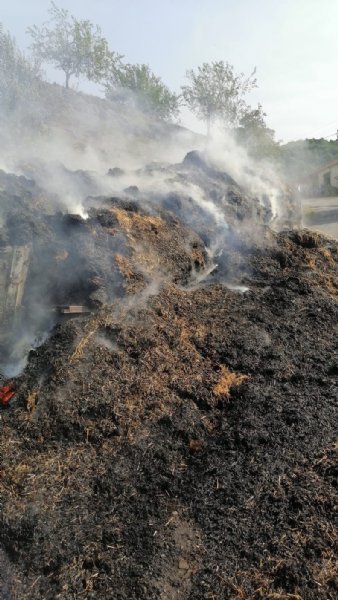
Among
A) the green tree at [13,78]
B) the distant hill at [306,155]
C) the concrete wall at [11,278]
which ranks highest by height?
the green tree at [13,78]

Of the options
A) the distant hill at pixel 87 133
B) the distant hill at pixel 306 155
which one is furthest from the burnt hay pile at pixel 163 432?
the distant hill at pixel 306 155

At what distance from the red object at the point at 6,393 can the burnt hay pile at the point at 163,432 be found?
7.0 inches

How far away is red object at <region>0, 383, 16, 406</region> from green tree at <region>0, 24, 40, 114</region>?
18.7 m

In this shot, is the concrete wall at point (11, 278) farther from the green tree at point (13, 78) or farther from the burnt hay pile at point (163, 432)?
the green tree at point (13, 78)

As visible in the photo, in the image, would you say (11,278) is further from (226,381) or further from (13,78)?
(13,78)

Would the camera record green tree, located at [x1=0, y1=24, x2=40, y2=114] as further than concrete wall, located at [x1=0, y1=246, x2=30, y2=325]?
Yes

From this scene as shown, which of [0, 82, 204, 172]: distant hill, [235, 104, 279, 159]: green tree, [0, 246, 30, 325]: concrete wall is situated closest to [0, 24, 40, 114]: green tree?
[0, 82, 204, 172]: distant hill

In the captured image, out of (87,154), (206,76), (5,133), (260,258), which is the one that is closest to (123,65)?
(206,76)

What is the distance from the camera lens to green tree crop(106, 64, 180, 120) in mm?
31878

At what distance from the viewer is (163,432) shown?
4172 mm

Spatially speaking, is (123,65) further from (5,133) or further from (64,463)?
(64,463)

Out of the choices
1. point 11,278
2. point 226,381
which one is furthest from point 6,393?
point 226,381

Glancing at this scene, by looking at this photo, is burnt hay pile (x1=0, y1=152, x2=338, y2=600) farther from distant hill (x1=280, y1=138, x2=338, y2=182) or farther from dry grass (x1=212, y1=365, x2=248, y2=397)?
distant hill (x1=280, y1=138, x2=338, y2=182)

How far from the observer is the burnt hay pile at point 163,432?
3.04 metres
